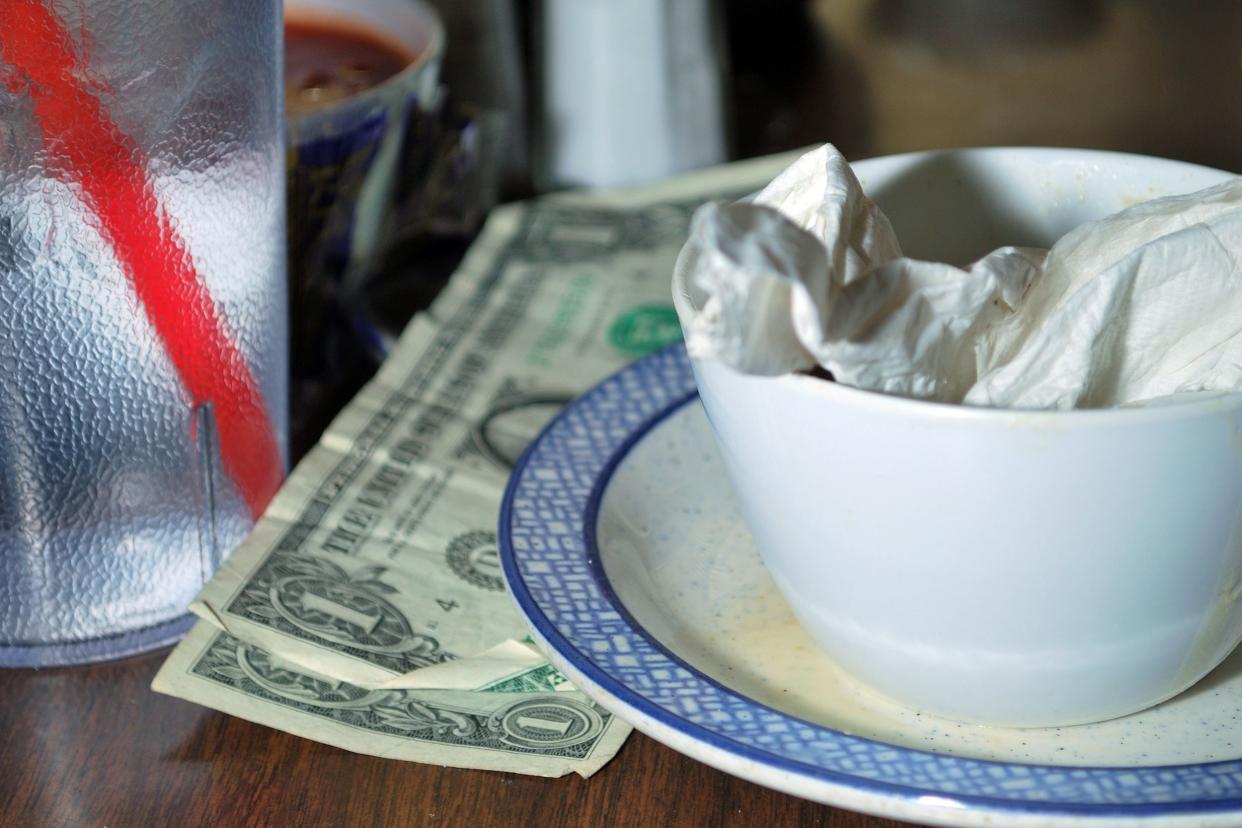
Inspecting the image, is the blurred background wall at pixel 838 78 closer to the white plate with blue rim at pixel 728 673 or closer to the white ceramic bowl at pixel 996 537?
the white plate with blue rim at pixel 728 673

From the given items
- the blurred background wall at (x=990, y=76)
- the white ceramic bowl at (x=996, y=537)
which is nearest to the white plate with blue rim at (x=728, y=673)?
the white ceramic bowl at (x=996, y=537)

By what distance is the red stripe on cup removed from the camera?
0.28 metres

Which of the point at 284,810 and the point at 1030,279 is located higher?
the point at 1030,279

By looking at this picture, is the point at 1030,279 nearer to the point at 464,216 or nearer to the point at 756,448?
the point at 756,448

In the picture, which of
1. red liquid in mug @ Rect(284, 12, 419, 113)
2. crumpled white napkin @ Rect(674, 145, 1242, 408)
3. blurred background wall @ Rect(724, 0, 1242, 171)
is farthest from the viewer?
blurred background wall @ Rect(724, 0, 1242, 171)

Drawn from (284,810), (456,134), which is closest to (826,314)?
(284,810)

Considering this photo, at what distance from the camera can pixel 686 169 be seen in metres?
0.61

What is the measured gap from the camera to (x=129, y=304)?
0.32 meters

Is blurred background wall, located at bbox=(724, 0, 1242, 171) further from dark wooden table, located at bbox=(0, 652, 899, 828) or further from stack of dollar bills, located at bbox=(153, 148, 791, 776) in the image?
dark wooden table, located at bbox=(0, 652, 899, 828)

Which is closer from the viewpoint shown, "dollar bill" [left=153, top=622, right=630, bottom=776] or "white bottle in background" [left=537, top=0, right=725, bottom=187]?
"dollar bill" [left=153, top=622, right=630, bottom=776]

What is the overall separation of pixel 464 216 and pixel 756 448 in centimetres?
32

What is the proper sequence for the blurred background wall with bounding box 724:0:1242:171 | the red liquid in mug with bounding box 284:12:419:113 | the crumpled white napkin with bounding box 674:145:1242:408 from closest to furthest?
the crumpled white napkin with bounding box 674:145:1242:408
the red liquid in mug with bounding box 284:12:419:113
the blurred background wall with bounding box 724:0:1242:171

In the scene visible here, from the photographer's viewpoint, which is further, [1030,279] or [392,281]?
[392,281]

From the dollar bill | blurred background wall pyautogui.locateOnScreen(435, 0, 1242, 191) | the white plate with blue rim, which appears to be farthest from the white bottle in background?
the dollar bill
